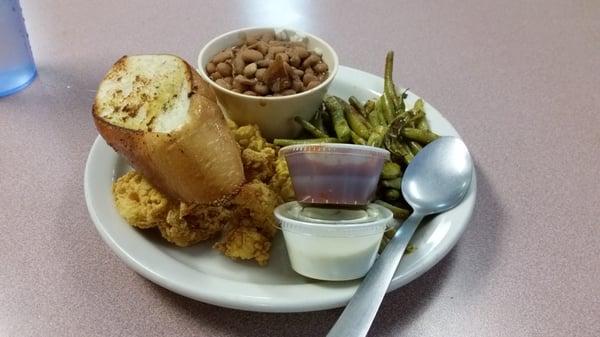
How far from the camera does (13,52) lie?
121 cm

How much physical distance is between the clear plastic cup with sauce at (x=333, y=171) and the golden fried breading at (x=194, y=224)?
0.43 feet

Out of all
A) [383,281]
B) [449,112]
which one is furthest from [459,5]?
[383,281]

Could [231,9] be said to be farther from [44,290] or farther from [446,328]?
[446,328]

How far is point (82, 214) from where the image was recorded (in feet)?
3.14

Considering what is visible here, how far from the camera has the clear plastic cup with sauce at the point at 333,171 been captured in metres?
0.80

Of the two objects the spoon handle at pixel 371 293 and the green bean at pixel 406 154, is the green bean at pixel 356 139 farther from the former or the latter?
the spoon handle at pixel 371 293

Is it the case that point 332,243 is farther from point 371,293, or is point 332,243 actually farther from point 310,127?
point 310,127

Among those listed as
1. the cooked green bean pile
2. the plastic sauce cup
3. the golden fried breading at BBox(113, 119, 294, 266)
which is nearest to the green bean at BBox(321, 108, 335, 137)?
the cooked green bean pile

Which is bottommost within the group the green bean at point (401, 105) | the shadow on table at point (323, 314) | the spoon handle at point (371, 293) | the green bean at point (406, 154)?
the shadow on table at point (323, 314)

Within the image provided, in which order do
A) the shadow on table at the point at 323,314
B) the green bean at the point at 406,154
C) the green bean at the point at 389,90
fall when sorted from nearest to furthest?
the shadow on table at the point at 323,314 → the green bean at the point at 406,154 → the green bean at the point at 389,90

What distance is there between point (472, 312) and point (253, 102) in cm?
49

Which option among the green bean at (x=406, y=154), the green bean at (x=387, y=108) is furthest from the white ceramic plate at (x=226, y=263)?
the green bean at (x=387, y=108)

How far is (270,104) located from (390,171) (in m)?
0.24

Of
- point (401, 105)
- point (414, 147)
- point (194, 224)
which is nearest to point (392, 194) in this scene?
point (414, 147)
